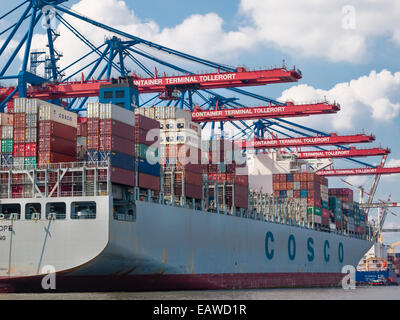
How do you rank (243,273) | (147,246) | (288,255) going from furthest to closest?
(288,255) < (243,273) < (147,246)

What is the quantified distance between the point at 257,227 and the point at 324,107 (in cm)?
1060

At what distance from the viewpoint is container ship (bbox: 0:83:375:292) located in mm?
31188

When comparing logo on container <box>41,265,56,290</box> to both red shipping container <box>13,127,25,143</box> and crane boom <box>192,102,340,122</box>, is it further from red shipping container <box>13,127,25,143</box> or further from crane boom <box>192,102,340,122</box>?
crane boom <box>192,102,340,122</box>

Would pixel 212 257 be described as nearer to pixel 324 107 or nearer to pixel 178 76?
pixel 178 76

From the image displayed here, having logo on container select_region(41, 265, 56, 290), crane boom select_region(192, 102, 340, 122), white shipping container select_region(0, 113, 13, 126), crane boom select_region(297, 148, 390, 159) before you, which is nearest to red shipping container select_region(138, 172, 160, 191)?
logo on container select_region(41, 265, 56, 290)

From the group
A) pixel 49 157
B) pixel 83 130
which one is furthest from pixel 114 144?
pixel 49 157

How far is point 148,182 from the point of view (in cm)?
3462

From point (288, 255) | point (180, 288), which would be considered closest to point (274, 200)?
point (288, 255)

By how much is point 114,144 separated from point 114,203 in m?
2.98

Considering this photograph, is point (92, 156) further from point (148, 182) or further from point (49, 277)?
point (49, 277)

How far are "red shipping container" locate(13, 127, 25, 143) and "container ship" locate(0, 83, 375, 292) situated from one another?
49 millimetres

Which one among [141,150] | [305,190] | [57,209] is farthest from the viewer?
[305,190]

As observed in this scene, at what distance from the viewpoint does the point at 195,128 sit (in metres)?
41.1

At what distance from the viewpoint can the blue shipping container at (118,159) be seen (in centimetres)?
3200
